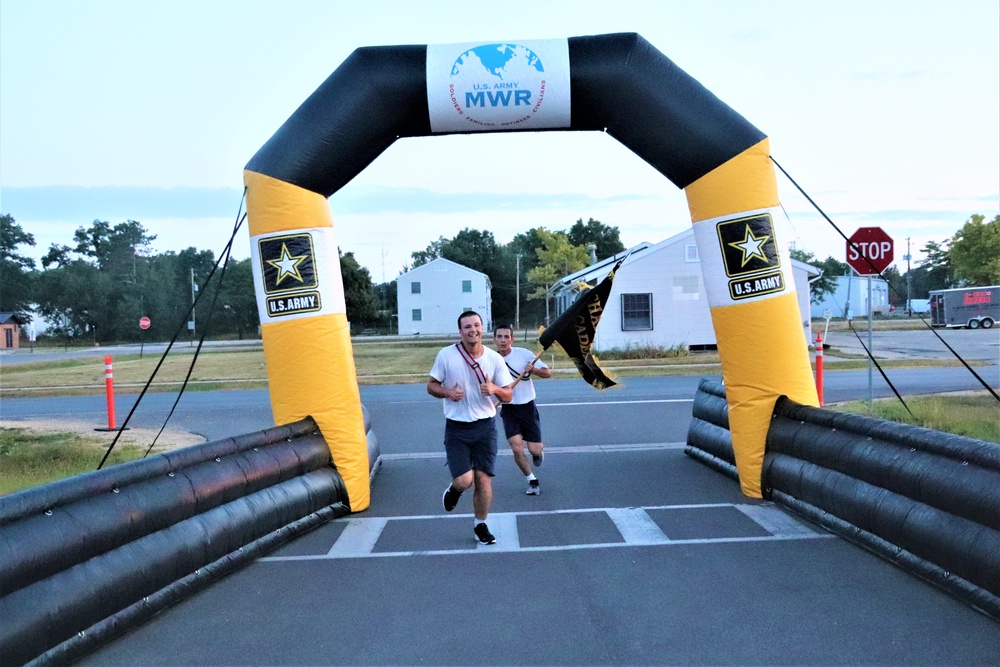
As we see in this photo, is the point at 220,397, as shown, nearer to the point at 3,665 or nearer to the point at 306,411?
the point at 306,411

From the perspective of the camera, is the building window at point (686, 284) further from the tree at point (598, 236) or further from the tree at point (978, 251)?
the tree at point (598, 236)

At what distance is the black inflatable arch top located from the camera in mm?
8305

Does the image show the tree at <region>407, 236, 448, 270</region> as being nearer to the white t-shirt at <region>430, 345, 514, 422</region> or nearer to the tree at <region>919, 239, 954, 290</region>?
the tree at <region>919, 239, 954, 290</region>

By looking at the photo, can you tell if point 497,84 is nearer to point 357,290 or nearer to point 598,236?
point 357,290

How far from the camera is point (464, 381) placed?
6.98 meters

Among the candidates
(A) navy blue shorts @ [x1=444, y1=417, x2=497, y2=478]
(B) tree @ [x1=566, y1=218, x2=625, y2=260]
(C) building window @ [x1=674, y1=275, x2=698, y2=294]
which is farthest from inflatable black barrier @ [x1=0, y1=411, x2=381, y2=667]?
(B) tree @ [x1=566, y1=218, x2=625, y2=260]

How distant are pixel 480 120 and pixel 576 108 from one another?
0.97 meters

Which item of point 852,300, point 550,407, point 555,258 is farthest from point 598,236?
point 550,407

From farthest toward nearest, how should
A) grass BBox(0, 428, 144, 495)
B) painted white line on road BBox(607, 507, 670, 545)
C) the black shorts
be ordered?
grass BBox(0, 428, 144, 495) < the black shorts < painted white line on road BBox(607, 507, 670, 545)

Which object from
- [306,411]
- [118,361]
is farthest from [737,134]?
[118,361]

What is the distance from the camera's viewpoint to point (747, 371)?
856 cm

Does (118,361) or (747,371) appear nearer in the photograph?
(747,371)

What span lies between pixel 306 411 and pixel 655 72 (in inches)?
188

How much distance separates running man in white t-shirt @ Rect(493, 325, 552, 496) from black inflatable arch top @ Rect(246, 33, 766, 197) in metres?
2.38
